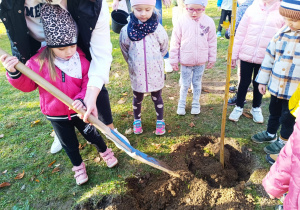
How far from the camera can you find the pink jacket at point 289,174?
1335 millimetres

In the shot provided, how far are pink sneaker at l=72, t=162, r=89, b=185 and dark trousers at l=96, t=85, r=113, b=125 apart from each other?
636 millimetres

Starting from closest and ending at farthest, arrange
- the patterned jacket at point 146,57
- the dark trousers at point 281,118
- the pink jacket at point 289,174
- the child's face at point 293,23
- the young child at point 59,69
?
the pink jacket at point 289,174 < the young child at point 59,69 < the child's face at point 293,23 < the dark trousers at point 281,118 < the patterned jacket at point 146,57

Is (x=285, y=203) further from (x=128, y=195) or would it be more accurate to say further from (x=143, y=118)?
(x=143, y=118)

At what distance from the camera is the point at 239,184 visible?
94.0 inches

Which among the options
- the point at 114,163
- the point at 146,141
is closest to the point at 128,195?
the point at 114,163

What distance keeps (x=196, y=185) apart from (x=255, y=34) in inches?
80.8

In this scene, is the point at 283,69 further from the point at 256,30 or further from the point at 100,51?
the point at 100,51

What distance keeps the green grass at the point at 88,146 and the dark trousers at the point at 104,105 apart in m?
0.54

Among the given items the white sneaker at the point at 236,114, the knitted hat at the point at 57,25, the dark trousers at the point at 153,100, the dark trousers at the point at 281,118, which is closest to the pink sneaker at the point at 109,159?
the dark trousers at the point at 153,100

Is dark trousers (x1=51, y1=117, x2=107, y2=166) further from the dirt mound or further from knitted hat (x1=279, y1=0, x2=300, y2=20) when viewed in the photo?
knitted hat (x1=279, y1=0, x2=300, y2=20)

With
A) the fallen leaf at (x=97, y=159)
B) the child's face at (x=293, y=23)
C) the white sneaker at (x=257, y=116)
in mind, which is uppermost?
the child's face at (x=293, y=23)

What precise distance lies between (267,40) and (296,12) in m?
0.89

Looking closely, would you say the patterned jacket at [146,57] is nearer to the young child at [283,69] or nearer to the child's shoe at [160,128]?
the child's shoe at [160,128]

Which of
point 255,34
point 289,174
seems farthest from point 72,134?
point 255,34
